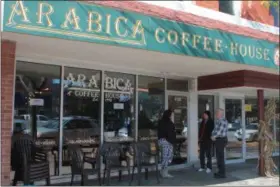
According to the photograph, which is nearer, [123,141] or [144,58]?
[144,58]

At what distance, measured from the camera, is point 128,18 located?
604cm

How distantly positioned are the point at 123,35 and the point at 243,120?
7085 millimetres

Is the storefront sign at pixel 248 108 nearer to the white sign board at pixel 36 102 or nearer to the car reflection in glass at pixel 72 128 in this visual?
the car reflection in glass at pixel 72 128

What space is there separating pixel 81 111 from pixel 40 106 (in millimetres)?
1013

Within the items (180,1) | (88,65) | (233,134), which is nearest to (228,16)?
(180,1)

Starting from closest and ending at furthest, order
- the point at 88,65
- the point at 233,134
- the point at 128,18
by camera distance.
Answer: the point at 128,18 < the point at 88,65 < the point at 233,134

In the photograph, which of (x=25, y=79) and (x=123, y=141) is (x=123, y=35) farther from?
(x=123, y=141)

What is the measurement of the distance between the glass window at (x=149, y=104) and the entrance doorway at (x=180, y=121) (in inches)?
14.4

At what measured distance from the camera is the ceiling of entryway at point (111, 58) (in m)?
6.14

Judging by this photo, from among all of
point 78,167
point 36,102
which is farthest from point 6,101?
point 78,167

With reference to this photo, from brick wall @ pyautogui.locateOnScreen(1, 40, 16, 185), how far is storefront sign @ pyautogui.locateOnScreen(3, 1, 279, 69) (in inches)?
42.7

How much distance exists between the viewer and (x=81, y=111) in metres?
8.16

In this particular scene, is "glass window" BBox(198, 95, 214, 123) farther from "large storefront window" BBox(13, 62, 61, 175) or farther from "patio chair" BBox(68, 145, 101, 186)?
"large storefront window" BBox(13, 62, 61, 175)

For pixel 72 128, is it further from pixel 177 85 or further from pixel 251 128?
pixel 251 128
